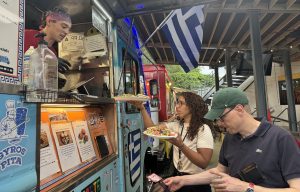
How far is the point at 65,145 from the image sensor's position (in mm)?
2100

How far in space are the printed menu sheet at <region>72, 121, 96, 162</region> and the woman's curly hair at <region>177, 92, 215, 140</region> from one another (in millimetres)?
1154

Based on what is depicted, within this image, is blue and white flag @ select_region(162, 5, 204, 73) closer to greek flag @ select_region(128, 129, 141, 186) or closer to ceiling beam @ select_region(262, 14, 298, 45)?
greek flag @ select_region(128, 129, 141, 186)

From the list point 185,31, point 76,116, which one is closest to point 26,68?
point 76,116

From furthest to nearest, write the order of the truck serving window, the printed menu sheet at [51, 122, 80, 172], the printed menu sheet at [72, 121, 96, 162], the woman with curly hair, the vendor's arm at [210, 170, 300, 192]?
the truck serving window
the woman with curly hair
the printed menu sheet at [72, 121, 96, 162]
the printed menu sheet at [51, 122, 80, 172]
the vendor's arm at [210, 170, 300, 192]

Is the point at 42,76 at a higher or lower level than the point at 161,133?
higher

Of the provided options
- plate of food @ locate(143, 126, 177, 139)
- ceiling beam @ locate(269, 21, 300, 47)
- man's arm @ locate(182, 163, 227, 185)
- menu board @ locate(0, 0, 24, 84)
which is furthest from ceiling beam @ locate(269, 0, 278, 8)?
menu board @ locate(0, 0, 24, 84)

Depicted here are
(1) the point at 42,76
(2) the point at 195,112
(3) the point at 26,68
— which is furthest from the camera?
(2) the point at 195,112

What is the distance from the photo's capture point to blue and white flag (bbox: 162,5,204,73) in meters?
4.54

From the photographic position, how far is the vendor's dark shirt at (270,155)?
176cm

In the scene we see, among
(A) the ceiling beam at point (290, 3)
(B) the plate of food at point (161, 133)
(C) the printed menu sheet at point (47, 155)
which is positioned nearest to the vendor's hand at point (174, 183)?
(B) the plate of food at point (161, 133)

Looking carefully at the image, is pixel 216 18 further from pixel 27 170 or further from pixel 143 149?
pixel 27 170

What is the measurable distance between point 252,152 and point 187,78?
2551 cm

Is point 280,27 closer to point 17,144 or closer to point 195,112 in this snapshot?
point 195,112

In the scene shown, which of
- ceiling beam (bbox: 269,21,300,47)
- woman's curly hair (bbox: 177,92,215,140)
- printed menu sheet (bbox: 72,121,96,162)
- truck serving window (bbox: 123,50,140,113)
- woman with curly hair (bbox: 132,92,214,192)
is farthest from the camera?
ceiling beam (bbox: 269,21,300,47)
